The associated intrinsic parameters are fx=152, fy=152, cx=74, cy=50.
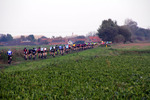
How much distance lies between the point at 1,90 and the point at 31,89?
5.88 ft

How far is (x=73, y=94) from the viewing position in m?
9.13

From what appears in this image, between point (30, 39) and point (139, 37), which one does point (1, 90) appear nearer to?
point (30, 39)

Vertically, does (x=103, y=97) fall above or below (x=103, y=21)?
below

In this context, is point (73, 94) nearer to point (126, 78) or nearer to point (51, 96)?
point (51, 96)

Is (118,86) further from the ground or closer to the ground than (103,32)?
closer to the ground

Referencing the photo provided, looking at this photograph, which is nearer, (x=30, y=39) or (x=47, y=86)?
(x=47, y=86)

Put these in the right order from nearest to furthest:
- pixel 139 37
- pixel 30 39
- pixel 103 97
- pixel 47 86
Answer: pixel 103 97
pixel 47 86
pixel 30 39
pixel 139 37

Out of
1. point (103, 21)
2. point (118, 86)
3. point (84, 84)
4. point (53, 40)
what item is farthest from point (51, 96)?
point (53, 40)

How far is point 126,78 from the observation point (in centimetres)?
1220

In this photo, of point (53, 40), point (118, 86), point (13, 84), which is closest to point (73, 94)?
point (118, 86)

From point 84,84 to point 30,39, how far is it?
82.4 metres

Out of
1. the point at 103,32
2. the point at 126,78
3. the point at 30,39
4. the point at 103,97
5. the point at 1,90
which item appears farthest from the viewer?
the point at 30,39

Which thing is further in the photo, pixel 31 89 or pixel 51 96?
pixel 31 89

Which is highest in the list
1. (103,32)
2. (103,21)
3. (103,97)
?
(103,21)
